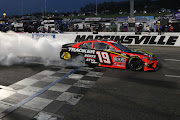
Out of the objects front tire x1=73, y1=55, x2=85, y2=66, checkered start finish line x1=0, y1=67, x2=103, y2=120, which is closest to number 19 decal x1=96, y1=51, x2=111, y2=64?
checkered start finish line x1=0, y1=67, x2=103, y2=120

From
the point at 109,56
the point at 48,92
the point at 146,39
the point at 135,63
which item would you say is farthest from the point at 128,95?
the point at 146,39

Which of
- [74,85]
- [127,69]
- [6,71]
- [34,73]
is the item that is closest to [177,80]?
[127,69]

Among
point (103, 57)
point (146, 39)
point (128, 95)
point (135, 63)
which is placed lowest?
point (128, 95)

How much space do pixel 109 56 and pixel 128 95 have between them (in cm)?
344

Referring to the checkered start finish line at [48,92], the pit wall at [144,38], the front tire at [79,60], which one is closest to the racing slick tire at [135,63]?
the checkered start finish line at [48,92]

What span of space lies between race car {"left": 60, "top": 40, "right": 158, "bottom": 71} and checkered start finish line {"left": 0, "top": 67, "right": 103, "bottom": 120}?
2.92 feet

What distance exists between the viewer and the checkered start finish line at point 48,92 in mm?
5133

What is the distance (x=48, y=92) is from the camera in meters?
6.37

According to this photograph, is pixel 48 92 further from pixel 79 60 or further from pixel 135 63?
pixel 135 63

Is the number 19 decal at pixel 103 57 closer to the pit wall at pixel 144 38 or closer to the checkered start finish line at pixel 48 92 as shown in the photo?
the checkered start finish line at pixel 48 92

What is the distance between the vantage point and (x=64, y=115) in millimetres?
4836

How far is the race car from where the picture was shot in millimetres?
8789

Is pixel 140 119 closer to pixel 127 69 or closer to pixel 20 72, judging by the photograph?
pixel 127 69

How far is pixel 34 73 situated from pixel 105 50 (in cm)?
354
